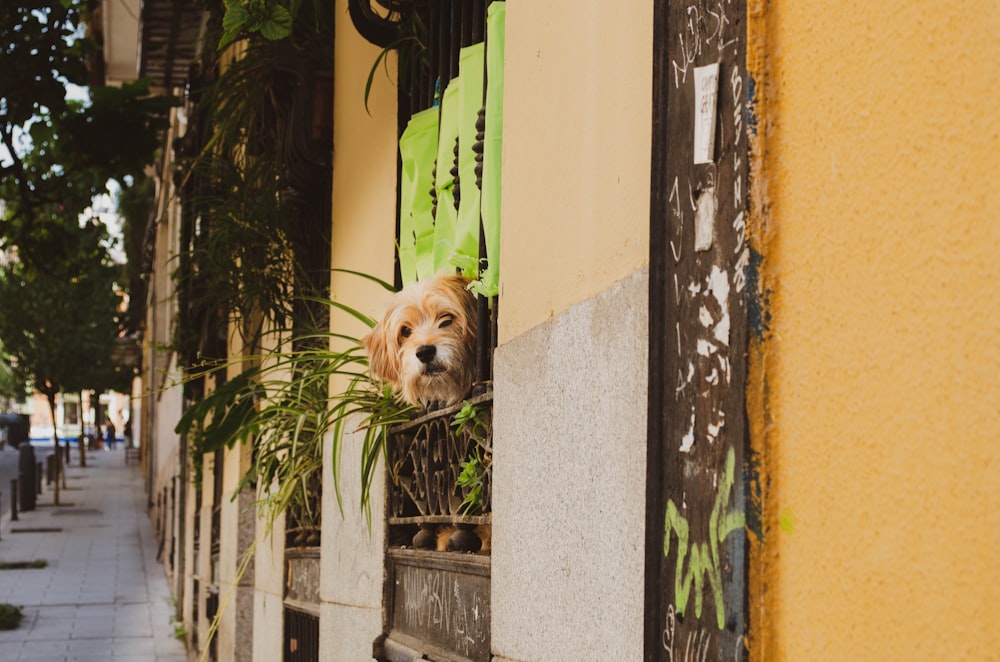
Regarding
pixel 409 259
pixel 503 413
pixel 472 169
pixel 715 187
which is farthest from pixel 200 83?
pixel 715 187

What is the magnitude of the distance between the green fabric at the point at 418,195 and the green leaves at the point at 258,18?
1160mm

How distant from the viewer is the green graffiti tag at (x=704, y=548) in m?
1.69

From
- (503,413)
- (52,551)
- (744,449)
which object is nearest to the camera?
(744,449)

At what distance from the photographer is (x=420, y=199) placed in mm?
4379

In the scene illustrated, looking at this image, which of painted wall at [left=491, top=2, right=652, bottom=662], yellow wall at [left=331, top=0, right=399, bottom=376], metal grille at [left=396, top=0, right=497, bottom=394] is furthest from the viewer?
yellow wall at [left=331, top=0, right=399, bottom=376]

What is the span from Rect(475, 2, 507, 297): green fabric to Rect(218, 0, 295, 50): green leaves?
208 centimetres

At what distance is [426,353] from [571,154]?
1103 millimetres

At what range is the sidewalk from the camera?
13531 millimetres

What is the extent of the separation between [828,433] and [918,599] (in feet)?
0.82

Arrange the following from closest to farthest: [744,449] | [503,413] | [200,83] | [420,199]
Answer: [744,449], [503,413], [420,199], [200,83]

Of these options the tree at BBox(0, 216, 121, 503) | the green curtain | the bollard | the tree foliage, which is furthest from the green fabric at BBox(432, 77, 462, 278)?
the tree at BBox(0, 216, 121, 503)

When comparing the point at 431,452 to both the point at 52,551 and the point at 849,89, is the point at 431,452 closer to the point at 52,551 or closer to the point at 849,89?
the point at 849,89

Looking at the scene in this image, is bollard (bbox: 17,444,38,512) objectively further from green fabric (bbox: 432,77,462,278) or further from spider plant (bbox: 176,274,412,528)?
green fabric (bbox: 432,77,462,278)

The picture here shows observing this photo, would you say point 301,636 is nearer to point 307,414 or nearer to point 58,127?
point 307,414
